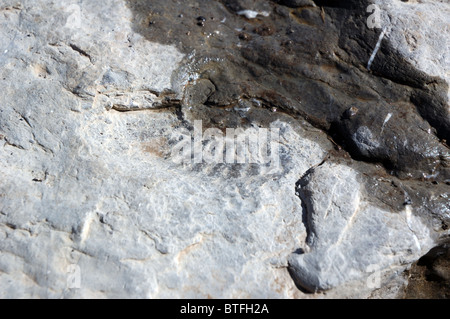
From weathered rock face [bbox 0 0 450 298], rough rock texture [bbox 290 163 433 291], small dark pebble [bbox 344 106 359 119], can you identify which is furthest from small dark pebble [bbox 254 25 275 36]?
rough rock texture [bbox 290 163 433 291]

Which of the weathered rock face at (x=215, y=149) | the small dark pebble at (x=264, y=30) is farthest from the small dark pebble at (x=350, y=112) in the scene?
the small dark pebble at (x=264, y=30)

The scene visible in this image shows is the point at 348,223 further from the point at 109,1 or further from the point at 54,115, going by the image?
the point at 109,1

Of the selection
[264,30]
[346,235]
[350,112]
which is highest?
[264,30]

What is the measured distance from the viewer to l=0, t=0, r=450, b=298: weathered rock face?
7.02 ft

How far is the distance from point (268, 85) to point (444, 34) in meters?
1.15

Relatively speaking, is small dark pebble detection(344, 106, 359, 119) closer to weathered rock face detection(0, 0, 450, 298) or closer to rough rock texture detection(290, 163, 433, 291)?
weathered rock face detection(0, 0, 450, 298)

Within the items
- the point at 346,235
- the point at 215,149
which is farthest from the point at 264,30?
the point at 346,235

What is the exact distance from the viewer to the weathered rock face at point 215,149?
2.14 metres

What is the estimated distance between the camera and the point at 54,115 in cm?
249

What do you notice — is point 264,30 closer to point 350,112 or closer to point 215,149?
point 350,112

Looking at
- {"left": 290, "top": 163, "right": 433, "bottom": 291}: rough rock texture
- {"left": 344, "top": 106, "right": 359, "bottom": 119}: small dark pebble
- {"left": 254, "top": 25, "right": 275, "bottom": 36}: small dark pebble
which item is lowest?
{"left": 290, "top": 163, "right": 433, "bottom": 291}: rough rock texture

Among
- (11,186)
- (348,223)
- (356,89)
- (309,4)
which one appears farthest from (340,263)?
(309,4)

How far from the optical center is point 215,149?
257cm

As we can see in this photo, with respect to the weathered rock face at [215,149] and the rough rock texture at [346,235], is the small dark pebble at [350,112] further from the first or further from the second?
the rough rock texture at [346,235]
